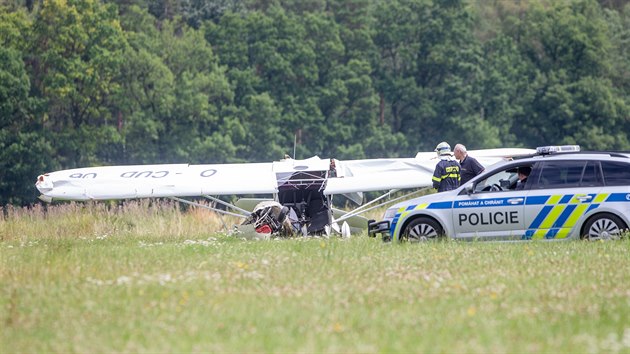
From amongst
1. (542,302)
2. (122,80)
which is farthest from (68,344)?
(122,80)

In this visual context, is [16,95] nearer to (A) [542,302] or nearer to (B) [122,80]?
(B) [122,80]

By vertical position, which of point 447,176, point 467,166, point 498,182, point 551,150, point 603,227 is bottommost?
point 603,227

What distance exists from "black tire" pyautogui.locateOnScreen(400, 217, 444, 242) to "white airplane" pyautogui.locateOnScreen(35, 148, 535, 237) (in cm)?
564

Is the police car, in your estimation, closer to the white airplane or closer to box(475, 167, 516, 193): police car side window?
box(475, 167, 516, 193): police car side window

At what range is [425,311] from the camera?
39.0ft

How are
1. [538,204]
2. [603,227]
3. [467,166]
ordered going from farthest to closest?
1. [467,166]
2. [538,204]
3. [603,227]

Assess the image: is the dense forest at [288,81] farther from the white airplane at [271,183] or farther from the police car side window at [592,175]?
the police car side window at [592,175]

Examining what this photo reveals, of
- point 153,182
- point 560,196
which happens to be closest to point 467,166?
point 560,196

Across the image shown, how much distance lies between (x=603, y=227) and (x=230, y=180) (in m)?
9.87

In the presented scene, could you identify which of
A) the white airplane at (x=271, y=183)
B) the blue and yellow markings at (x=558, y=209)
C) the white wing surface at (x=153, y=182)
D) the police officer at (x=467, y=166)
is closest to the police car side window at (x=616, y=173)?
the blue and yellow markings at (x=558, y=209)

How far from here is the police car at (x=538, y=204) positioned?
18.1 m

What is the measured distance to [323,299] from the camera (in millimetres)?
12562

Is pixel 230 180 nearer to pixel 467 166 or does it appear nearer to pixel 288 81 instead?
pixel 467 166

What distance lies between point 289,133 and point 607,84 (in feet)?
65.9
